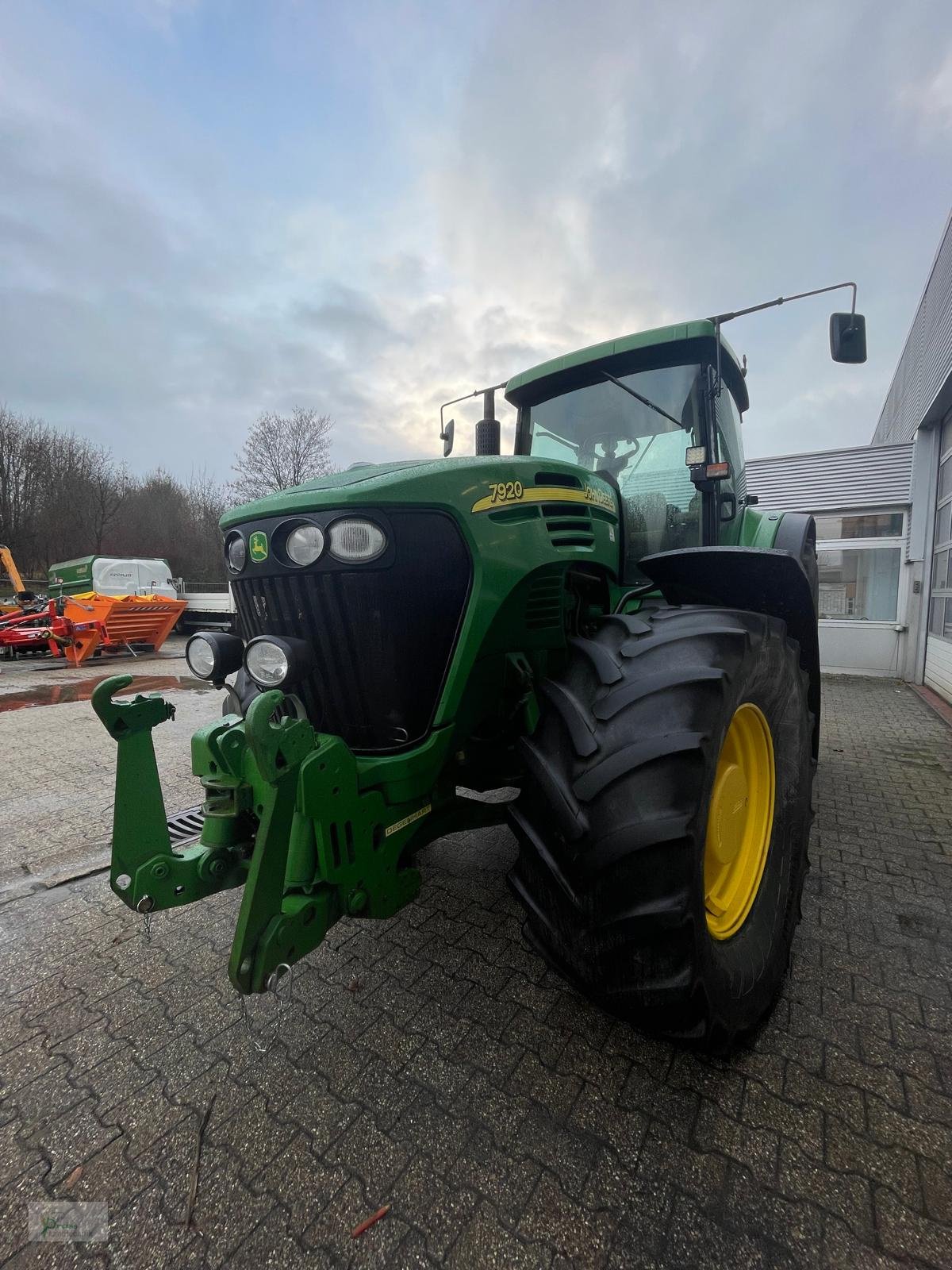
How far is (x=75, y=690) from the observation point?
7.61 metres

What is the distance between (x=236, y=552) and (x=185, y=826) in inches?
63.2

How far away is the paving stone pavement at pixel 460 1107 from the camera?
3.83 feet

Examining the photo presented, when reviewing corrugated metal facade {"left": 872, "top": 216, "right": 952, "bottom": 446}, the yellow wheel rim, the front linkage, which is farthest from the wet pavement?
corrugated metal facade {"left": 872, "top": 216, "right": 952, "bottom": 446}

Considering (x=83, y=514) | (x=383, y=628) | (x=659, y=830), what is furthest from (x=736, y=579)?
(x=83, y=514)

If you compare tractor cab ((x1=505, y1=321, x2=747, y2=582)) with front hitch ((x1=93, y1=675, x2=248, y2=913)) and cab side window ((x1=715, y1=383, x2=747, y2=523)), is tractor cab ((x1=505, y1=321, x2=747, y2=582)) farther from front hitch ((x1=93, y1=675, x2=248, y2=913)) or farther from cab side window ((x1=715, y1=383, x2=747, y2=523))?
front hitch ((x1=93, y1=675, x2=248, y2=913))

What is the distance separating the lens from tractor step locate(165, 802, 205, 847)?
8.52 ft

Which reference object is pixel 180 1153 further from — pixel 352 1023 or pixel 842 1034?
pixel 842 1034

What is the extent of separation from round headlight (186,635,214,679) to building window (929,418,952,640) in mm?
8047

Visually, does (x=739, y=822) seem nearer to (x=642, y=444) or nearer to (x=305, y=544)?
(x=305, y=544)

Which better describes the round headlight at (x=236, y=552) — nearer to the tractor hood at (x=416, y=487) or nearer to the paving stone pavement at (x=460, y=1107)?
the tractor hood at (x=416, y=487)

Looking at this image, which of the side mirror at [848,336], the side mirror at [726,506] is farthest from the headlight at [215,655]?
the side mirror at [848,336]

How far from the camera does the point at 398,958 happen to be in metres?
2.04

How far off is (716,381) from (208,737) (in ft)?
8.00

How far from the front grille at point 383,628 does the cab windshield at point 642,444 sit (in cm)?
133
